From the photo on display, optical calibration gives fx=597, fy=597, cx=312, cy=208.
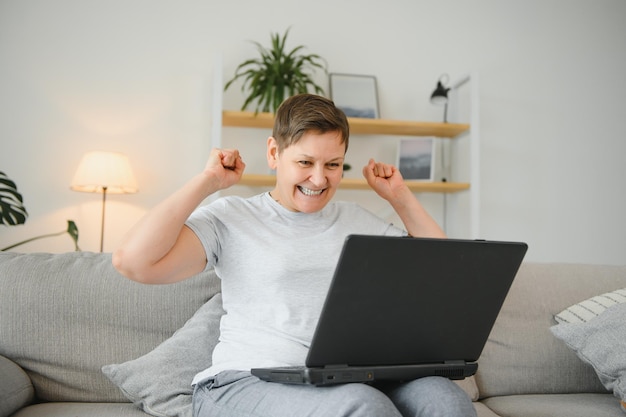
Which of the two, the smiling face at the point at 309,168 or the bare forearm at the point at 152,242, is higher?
the smiling face at the point at 309,168

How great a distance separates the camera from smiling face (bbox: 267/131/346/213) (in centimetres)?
131

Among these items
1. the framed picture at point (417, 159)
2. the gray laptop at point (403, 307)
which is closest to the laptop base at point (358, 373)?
the gray laptop at point (403, 307)

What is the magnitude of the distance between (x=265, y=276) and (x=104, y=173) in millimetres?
1861

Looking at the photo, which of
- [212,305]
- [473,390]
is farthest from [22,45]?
[473,390]

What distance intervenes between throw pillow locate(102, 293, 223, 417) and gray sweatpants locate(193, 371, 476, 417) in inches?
9.6

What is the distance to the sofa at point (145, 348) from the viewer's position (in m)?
1.47

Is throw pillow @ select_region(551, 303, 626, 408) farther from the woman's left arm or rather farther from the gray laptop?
the gray laptop

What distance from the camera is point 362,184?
314cm

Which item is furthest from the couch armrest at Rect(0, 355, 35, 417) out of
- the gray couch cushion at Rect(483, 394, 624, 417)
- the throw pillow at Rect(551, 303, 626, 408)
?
the throw pillow at Rect(551, 303, 626, 408)

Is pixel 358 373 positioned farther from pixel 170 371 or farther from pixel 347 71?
pixel 347 71

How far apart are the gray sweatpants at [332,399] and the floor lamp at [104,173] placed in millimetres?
1903

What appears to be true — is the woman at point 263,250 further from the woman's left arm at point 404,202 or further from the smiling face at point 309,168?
the woman's left arm at point 404,202

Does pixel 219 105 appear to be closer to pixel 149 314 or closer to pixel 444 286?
pixel 149 314

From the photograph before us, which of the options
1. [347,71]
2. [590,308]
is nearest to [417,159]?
[347,71]
